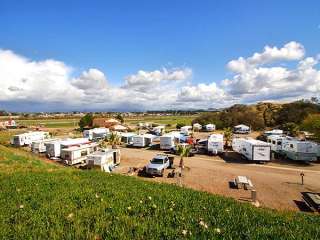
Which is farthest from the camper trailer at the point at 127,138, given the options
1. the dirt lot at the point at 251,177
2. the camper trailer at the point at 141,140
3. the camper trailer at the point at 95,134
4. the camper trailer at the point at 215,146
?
the camper trailer at the point at 215,146

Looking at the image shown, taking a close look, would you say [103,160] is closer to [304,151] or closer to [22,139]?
[304,151]

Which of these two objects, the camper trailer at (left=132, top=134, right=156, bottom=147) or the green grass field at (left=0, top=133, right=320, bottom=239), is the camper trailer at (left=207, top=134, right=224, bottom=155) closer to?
the camper trailer at (left=132, top=134, right=156, bottom=147)

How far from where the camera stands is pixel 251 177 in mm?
27562

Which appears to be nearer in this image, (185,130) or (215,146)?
(215,146)

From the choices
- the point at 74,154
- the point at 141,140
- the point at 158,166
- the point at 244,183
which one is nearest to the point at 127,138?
the point at 141,140

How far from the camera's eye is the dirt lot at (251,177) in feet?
69.7

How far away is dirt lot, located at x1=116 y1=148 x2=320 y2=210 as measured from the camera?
69.7 feet

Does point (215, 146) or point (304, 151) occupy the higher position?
point (304, 151)

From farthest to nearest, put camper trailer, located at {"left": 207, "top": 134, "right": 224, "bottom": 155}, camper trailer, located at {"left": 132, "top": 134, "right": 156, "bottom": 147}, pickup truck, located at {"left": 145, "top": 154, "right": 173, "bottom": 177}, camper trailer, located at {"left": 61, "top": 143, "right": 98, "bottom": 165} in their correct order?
1. camper trailer, located at {"left": 132, "top": 134, "right": 156, "bottom": 147}
2. camper trailer, located at {"left": 207, "top": 134, "right": 224, "bottom": 155}
3. camper trailer, located at {"left": 61, "top": 143, "right": 98, "bottom": 165}
4. pickup truck, located at {"left": 145, "top": 154, "right": 173, "bottom": 177}

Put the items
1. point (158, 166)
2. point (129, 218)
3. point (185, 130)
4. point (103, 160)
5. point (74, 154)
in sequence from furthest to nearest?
1. point (185, 130)
2. point (74, 154)
3. point (103, 160)
4. point (158, 166)
5. point (129, 218)

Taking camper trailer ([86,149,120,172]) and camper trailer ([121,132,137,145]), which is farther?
camper trailer ([121,132,137,145])

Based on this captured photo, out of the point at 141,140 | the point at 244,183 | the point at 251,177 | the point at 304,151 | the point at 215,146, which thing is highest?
the point at 304,151

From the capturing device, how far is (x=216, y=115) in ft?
327

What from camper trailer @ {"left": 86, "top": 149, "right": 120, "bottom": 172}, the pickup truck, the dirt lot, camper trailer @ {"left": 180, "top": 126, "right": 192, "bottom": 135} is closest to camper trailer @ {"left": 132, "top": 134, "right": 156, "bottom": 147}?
the dirt lot
